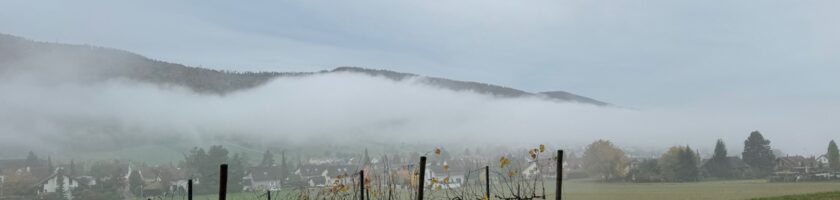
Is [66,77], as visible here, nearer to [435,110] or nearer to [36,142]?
[36,142]

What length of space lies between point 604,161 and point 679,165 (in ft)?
11.9

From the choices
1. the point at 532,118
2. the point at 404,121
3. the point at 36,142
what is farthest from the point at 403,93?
the point at 36,142

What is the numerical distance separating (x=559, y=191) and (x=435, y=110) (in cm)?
15816

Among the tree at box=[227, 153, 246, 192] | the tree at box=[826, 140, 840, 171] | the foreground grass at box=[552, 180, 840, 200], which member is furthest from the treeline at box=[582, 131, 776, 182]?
the tree at box=[227, 153, 246, 192]

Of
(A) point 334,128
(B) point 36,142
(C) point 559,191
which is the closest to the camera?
(C) point 559,191

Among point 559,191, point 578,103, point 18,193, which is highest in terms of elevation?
point 578,103

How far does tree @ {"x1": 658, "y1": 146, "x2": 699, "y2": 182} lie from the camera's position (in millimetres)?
33188

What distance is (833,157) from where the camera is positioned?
121 ft

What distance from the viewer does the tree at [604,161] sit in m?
33.1

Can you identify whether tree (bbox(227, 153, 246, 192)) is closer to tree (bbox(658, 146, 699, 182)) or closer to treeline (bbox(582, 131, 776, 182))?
treeline (bbox(582, 131, 776, 182))

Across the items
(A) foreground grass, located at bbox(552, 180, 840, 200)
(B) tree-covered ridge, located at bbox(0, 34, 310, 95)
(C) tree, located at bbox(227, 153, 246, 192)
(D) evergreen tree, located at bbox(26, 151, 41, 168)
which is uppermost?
(B) tree-covered ridge, located at bbox(0, 34, 310, 95)

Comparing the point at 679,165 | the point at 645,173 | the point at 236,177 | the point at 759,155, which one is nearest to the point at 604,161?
the point at 645,173

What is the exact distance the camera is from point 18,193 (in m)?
29.2

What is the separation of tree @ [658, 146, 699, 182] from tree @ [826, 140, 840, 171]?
649 cm
